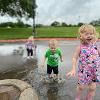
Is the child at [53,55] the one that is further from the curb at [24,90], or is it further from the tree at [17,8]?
the tree at [17,8]

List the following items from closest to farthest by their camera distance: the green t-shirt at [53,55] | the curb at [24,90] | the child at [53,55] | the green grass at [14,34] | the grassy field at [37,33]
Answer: the curb at [24,90] → the child at [53,55] → the green t-shirt at [53,55] → the green grass at [14,34] → the grassy field at [37,33]

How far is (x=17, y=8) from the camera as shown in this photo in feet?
141

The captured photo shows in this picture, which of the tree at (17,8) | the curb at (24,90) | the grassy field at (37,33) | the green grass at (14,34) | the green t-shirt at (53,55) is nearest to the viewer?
the curb at (24,90)

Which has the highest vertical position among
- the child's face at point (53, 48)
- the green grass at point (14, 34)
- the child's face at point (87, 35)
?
the child's face at point (87, 35)

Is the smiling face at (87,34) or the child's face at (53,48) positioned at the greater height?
the smiling face at (87,34)

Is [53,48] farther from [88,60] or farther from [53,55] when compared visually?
[88,60]

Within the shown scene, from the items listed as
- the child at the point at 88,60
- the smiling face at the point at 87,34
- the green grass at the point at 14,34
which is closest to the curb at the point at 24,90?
the child at the point at 88,60

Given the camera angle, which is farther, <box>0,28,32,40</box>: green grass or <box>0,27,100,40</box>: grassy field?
<box>0,27,100,40</box>: grassy field

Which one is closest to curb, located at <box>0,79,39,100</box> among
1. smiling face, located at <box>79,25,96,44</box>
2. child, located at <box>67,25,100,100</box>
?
child, located at <box>67,25,100,100</box>

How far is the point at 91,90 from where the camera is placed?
5.43 m

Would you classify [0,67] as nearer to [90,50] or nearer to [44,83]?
[44,83]

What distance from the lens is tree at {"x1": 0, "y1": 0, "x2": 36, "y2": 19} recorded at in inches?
1652

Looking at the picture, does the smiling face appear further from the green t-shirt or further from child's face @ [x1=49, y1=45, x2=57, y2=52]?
the green t-shirt

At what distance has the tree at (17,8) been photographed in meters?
42.0
